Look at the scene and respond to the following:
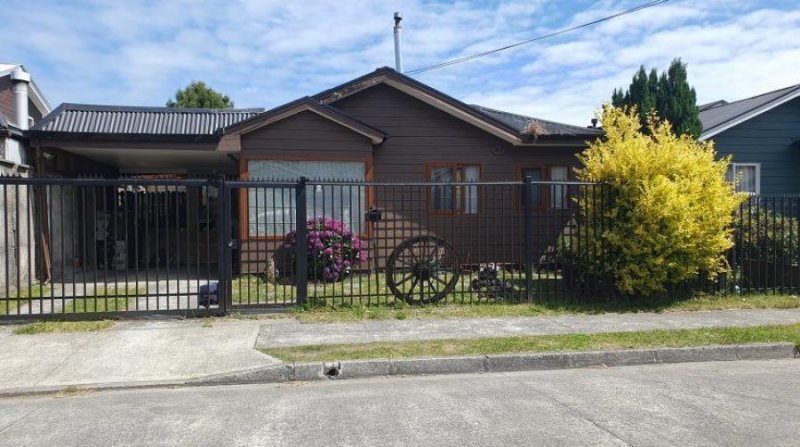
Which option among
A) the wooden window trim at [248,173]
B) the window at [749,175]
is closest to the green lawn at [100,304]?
the wooden window trim at [248,173]

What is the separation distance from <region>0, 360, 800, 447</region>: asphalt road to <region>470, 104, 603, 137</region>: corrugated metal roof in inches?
317

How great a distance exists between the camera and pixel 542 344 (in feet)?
23.6

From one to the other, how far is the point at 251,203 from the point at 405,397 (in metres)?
7.80

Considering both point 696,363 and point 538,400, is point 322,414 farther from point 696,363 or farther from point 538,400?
point 696,363

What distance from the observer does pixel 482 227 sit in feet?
45.3

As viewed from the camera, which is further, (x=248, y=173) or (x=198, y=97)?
(x=198, y=97)

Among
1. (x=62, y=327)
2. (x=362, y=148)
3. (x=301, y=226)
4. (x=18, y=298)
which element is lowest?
(x=62, y=327)

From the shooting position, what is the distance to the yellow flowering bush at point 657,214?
9156 mm

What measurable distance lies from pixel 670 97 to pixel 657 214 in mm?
8997

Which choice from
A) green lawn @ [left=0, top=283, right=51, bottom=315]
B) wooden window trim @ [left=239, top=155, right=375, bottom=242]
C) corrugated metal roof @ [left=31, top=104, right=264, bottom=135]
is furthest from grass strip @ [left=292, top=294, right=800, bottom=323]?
corrugated metal roof @ [left=31, top=104, right=264, bottom=135]

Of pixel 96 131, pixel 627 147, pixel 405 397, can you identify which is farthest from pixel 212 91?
pixel 405 397

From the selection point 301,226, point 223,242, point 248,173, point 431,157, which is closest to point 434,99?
point 431,157

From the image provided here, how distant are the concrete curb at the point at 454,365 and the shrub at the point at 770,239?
3491mm

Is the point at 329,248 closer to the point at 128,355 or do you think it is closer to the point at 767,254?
the point at 128,355
